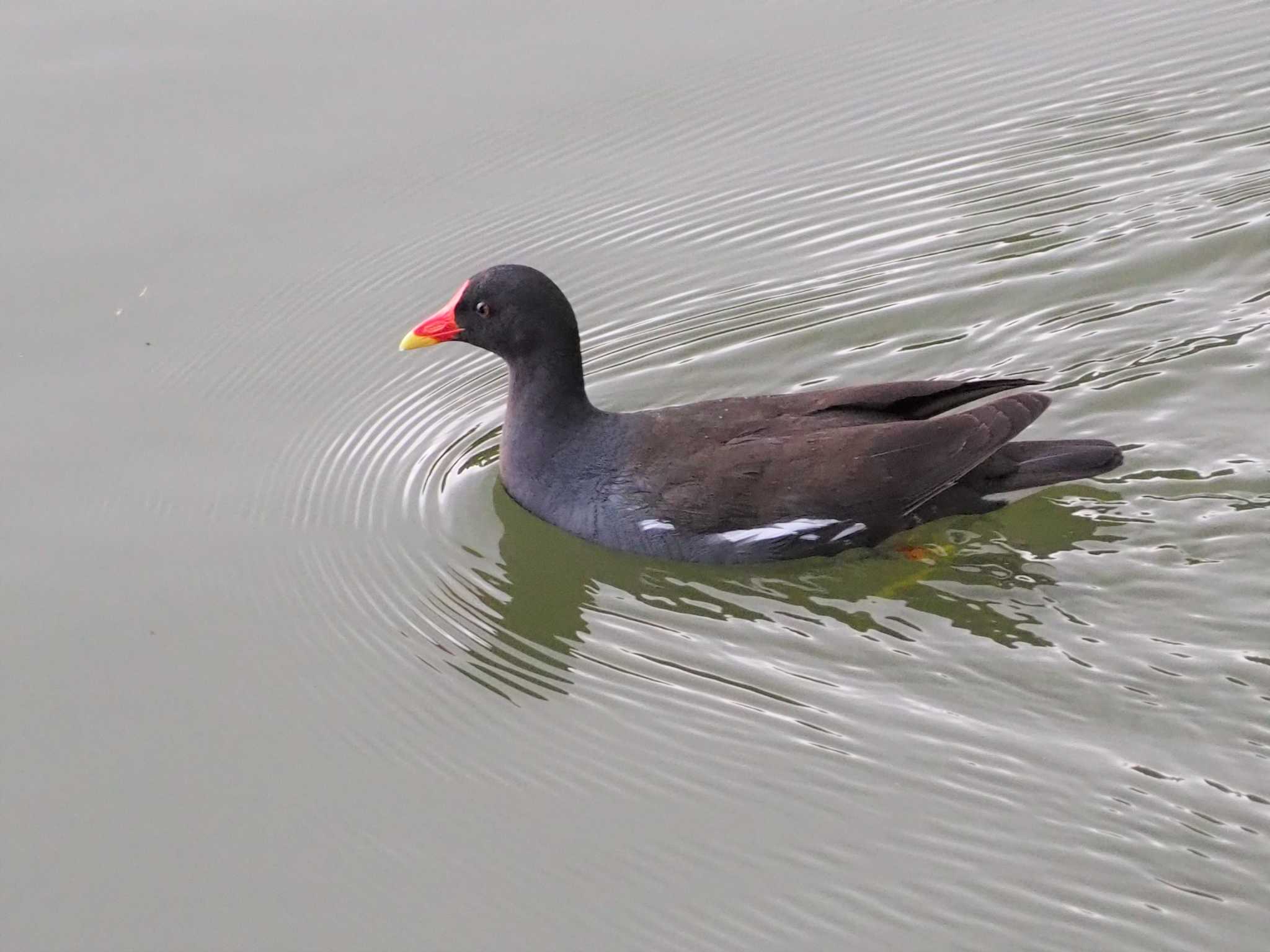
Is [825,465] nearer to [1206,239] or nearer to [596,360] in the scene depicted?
[596,360]

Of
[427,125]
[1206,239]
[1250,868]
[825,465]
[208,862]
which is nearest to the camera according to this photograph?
[1250,868]

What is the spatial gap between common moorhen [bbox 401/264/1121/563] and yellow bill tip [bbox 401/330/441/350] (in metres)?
0.31

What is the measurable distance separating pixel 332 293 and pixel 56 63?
2242 mm

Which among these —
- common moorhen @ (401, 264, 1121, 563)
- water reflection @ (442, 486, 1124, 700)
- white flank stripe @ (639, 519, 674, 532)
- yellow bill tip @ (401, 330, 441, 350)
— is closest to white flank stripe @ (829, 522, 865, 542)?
common moorhen @ (401, 264, 1121, 563)

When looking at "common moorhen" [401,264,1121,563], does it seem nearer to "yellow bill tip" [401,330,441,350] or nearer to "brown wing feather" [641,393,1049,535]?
"brown wing feather" [641,393,1049,535]

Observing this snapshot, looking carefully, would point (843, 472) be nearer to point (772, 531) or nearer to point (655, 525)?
point (772, 531)

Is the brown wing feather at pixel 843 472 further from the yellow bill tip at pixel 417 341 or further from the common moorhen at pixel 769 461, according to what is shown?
the yellow bill tip at pixel 417 341

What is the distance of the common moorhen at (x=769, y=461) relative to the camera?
6012 mm

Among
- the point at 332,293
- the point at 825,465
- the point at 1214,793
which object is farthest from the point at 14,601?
the point at 1214,793

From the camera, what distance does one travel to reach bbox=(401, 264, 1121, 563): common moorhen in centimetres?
601

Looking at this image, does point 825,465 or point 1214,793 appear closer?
point 1214,793

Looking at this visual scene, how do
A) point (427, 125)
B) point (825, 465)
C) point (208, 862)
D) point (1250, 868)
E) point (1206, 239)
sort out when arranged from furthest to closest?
point (427, 125)
point (1206, 239)
point (825, 465)
point (208, 862)
point (1250, 868)

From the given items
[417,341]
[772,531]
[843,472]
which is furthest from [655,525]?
[417,341]

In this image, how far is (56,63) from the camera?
8.68m
